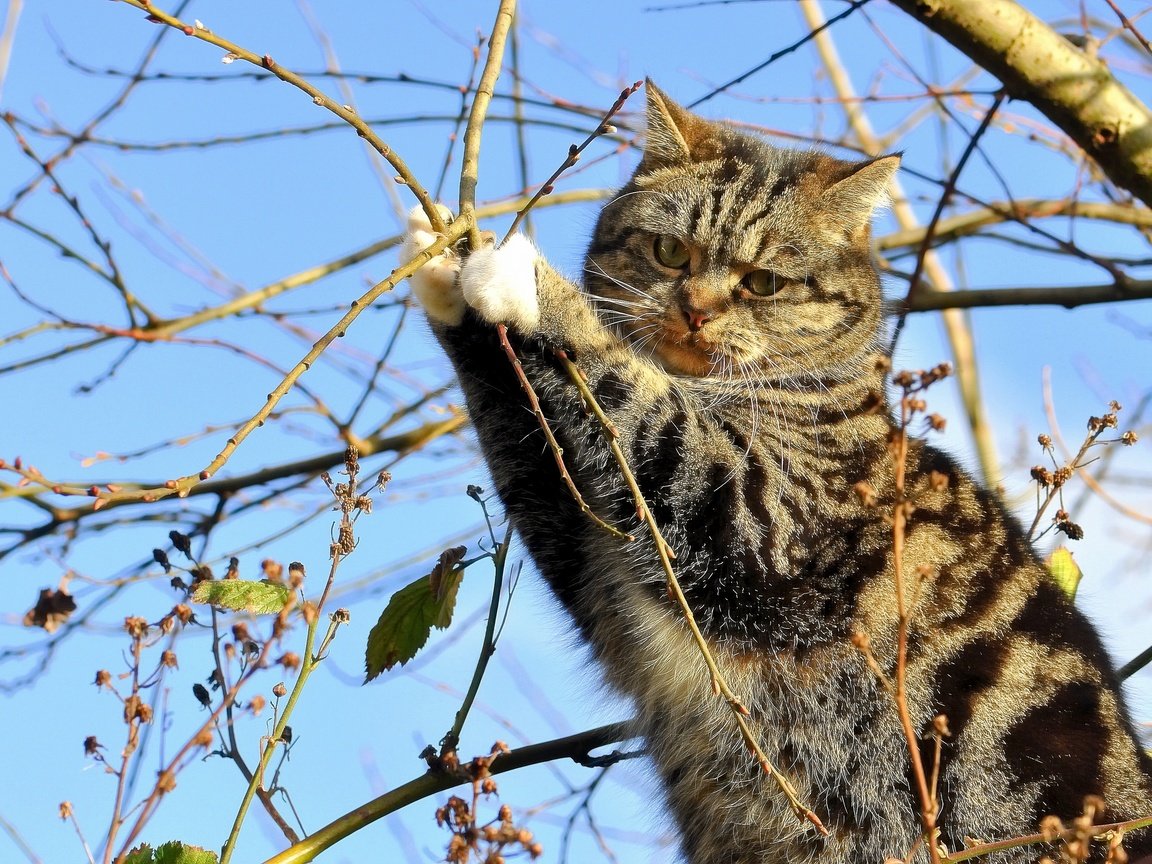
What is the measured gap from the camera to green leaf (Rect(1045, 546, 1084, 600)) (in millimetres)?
3459

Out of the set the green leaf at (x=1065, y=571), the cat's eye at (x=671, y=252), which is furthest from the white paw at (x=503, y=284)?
the green leaf at (x=1065, y=571)

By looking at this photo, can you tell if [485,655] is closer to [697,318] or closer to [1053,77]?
[697,318]

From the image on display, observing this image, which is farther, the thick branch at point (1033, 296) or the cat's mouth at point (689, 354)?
the thick branch at point (1033, 296)

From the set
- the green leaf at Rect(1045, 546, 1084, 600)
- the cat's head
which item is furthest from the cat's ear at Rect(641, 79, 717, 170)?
the green leaf at Rect(1045, 546, 1084, 600)

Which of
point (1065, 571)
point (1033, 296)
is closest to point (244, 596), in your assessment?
point (1065, 571)

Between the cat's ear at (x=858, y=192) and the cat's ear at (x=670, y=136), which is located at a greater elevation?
the cat's ear at (x=670, y=136)

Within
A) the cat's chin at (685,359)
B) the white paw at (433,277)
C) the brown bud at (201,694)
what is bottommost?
the brown bud at (201,694)

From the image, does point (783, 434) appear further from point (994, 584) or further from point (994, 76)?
point (994, 76)

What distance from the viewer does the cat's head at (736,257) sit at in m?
3.46

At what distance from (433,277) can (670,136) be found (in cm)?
134

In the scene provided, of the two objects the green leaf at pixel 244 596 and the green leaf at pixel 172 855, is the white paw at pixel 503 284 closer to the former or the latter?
the green leaf at pixel 244 596

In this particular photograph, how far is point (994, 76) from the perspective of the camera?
3.77 meters

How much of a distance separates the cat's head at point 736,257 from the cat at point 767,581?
0.02 meters

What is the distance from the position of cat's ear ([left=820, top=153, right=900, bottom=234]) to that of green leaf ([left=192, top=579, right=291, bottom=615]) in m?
2.32
